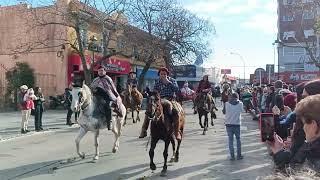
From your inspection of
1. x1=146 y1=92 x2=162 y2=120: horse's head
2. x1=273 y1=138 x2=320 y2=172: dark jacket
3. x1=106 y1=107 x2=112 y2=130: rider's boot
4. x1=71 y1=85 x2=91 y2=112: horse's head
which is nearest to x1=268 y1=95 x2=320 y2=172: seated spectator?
x1=273 y1=138 x2=320 y2=172: dark jacket

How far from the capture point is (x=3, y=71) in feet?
131

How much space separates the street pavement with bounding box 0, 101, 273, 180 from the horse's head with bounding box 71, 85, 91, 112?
135 cm

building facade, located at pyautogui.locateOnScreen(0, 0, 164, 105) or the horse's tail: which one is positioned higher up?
building facade, located at pyautogui.locateOnScreen(0, 0, 164, 105)

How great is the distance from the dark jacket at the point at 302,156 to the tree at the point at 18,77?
3422 centimetres

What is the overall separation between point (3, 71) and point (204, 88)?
22.9 m

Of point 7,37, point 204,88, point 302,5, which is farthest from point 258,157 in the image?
point 7,37

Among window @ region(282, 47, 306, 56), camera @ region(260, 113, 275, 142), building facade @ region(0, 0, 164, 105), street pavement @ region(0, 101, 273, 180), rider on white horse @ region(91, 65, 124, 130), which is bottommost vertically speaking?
street pavement @ region(0, 101, 273, 180)

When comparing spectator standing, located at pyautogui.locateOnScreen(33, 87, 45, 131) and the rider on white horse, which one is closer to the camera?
the rider on white horse

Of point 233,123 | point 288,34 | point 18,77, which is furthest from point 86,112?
point 288,34

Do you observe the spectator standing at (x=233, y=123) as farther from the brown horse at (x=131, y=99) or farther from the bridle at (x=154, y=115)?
the brown horse at (x=131, y=99)

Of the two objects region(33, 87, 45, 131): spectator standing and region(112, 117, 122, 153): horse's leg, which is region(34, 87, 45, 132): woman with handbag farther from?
region(112, 117, 122, 153): horse's leg

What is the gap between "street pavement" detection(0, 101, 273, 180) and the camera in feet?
36.4

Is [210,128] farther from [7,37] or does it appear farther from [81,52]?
[7,37]

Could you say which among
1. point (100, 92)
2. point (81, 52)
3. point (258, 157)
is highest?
point (81, 52)
